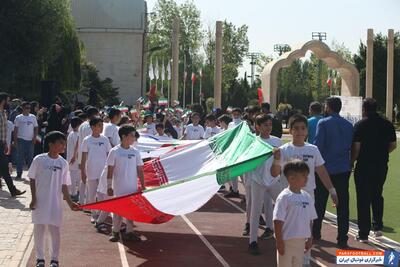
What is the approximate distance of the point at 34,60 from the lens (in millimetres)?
32938

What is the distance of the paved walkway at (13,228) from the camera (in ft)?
30.6

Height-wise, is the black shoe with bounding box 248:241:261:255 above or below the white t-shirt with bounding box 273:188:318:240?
below

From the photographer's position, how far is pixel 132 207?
9.82m

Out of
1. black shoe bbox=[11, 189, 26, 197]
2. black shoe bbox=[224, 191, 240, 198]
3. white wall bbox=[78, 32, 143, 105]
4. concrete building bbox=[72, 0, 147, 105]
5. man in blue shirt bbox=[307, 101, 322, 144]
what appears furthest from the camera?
white wall bbox=[78, 32, 143, 105]

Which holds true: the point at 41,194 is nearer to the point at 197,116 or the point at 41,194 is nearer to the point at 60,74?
the point at 197,116

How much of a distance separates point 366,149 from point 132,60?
6571 cm

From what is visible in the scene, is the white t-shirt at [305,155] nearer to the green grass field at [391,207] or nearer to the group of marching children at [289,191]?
the group of marching children at [289,191]

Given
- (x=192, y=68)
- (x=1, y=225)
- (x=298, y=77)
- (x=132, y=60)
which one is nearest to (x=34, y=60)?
(x=1, y=225)

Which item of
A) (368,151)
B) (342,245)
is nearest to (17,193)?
(342,245)

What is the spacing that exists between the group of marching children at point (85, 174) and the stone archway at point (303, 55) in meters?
27.8

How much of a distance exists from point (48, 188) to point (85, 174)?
11.8ft

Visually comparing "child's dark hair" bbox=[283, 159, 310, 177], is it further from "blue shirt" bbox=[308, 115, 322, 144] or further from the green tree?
the green tree

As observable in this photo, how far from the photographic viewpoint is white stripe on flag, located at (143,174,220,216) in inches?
368

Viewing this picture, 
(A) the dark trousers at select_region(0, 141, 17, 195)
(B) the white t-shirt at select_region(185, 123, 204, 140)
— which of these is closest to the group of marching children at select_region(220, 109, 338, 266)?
(B) the white t-shirt at select_region(185, 123, 204, 140)
